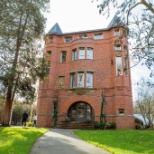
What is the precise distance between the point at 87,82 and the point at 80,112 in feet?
13.4

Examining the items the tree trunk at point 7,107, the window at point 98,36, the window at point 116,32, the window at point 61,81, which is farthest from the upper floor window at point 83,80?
the tree trunk at point 7,107

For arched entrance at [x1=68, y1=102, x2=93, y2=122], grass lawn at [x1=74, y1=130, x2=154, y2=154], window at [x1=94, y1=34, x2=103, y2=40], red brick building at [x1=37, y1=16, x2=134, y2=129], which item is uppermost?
window at [x1=94, y1=34, x2=103, y2=40]

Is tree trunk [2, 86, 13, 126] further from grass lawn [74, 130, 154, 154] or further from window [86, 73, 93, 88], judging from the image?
window [86, 73, 93, 88]

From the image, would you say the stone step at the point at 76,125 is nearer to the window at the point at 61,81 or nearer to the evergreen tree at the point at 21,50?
the window at the point at 61,81

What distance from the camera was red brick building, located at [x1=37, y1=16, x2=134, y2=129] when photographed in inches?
936

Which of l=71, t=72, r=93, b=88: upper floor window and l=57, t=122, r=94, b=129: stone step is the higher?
l=71, t=72, r=93, b=88: upper floor window

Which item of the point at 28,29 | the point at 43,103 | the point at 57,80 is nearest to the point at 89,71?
the point at 57,80

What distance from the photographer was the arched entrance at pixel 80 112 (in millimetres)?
25139

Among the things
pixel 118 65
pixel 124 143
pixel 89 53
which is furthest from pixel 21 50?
pixel 124 143

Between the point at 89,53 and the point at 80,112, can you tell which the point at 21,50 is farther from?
the point at 80,112

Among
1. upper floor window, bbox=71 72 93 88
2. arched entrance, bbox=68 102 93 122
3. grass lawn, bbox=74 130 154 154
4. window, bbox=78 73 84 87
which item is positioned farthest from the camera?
window, bbox=78 73 84 87

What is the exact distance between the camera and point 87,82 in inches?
1009

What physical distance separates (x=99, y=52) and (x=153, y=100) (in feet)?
40.4

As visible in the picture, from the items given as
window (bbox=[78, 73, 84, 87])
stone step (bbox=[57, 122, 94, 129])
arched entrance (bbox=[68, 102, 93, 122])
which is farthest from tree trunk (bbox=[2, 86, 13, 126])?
window (bbox=[78, 73, 84, 87])
